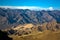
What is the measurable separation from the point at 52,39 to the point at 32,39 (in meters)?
18.0

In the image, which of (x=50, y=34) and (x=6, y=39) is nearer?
(x=6, y=39)

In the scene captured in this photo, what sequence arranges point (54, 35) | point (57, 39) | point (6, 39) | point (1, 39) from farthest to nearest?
point (54, 35) < point (57, 39) < point (6, 39) < point (1, 39)

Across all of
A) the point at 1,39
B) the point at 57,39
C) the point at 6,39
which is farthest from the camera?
the point at 57,39

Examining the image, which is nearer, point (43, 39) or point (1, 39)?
point (1, 39)

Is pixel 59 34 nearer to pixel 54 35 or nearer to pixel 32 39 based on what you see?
pixel 54 35

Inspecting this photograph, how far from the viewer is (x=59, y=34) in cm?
13800

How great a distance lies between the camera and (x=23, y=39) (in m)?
139

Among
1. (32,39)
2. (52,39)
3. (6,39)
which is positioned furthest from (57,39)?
(6,39)

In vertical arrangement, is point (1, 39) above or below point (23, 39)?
above

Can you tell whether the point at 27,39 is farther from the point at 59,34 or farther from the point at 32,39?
the point at 59,34

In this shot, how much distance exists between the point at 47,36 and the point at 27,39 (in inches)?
670

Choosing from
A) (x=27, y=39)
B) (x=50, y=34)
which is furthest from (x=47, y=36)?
(x=27, y=39)

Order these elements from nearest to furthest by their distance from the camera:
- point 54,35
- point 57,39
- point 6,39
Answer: point 6,39, point 57,39, point 54,35

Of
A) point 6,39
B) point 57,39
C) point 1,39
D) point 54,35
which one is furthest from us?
point 54,35
